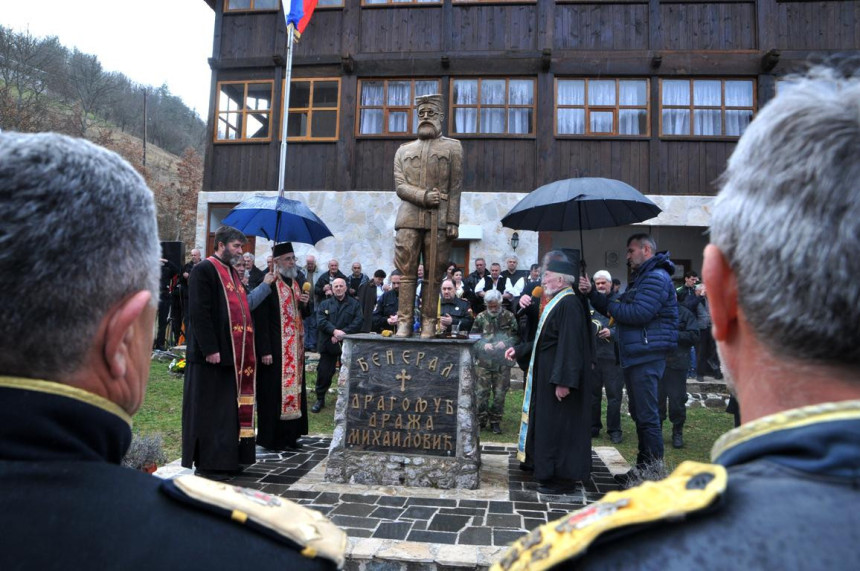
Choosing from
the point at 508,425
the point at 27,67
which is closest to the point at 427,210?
the point at 508,425

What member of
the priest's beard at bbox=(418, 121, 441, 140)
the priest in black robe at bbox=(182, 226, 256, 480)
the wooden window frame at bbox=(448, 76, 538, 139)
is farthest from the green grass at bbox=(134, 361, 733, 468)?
the wooden window frame at bbox=(448, 76, 538, 139)

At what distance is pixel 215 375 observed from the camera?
17.0 ft

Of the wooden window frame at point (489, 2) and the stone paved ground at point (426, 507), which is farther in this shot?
the wooden window frame at point (489, 2)

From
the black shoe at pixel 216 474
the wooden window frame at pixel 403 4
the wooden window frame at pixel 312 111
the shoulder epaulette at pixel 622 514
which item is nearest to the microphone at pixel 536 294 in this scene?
the black shoe at pixel 216 474

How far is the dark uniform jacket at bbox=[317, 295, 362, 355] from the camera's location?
8539 mm

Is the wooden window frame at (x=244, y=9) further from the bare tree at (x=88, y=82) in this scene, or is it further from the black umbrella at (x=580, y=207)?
the bare tree at (x=88, y=82)

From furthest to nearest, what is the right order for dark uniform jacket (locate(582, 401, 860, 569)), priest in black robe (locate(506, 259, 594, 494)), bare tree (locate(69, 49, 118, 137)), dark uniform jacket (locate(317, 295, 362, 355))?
bare tree (locate(69, 49, 118, 137)) → dark uniform jacket (locate(317, 295, 362, 355)) → priest in black robe (locate(506, 259, 594, 494)) → dark uniform jacket (locate(582, 401, 860, 569))

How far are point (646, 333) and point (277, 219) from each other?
12.4 ft

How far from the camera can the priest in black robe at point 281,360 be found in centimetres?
617

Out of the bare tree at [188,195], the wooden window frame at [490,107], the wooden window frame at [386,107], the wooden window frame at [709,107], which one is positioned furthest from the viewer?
the bare tree at [188,195]

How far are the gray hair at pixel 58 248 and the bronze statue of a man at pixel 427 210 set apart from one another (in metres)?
4.93

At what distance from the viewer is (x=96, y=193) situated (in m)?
0.94

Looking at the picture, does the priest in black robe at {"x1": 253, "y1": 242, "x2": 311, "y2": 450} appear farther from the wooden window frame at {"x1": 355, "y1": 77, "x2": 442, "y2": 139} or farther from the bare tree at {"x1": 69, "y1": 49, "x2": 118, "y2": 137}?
the bare tree at {"x1": 69, "y1": 49, "x2": 118, "y2": 137}

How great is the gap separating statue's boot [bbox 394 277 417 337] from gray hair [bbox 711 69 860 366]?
16.5 feet
